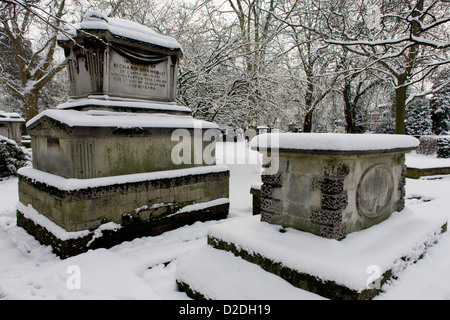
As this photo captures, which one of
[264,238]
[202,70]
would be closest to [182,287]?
[264,238]

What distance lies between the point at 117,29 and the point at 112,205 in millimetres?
3418

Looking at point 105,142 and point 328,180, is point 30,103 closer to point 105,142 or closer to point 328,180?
point 105,142

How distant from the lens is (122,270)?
3.74 metres

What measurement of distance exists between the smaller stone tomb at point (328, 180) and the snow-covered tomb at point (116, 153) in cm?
230

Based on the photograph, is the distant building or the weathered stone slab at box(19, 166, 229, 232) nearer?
the weathered stone slab at box(19, 166, 229, 232)

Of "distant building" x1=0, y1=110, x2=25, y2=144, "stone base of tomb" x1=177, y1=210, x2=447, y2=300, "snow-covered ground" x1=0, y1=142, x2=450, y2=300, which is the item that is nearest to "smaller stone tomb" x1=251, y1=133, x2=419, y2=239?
"stone base of tomb" x1=177, y1=210, x2=447, y2=300

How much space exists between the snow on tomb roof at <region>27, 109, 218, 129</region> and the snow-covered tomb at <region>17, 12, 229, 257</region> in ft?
0.06

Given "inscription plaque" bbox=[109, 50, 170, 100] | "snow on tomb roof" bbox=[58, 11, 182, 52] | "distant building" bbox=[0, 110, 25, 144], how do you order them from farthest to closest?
"distant building" bbox=[0, 110, 25, 144] → "inscription plaque" bbox=[109, 50, 170, 100] → "snow on tomb roof" bbox=[58, 11, 182, 52]

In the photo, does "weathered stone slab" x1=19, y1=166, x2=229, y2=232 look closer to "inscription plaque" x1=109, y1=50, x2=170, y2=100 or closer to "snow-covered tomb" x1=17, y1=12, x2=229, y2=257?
"snow-covered tomb" x1=17, y1=12, x2=229, y2=257

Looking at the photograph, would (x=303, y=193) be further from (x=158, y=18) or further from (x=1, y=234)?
(x=158, y=18)

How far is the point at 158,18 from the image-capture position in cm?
1114

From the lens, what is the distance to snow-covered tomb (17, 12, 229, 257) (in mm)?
4457

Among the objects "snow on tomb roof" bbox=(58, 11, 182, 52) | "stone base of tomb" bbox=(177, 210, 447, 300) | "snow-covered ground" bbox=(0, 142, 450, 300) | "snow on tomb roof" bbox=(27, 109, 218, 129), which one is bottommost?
"snow-covered ground" bbox=(0, 142, 450, 300)
